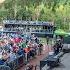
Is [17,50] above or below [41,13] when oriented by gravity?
above

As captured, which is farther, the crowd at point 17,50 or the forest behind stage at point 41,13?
the forest behind stage at point 41,13

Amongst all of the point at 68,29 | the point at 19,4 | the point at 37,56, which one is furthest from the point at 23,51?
the point at 19,4

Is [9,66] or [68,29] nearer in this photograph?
[9,66]

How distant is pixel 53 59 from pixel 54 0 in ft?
161

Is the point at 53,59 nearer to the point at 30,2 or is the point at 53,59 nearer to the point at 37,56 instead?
the point at 37,56

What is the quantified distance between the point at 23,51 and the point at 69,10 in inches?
1398

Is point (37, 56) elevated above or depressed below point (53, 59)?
below

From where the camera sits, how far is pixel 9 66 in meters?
23.1

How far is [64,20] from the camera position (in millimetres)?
60250

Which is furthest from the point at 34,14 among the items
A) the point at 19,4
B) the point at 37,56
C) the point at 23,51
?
the point at 23,51

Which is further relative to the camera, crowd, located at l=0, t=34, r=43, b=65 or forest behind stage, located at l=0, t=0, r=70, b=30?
forest behind stage, located at l=0, t=0, r=70, b=30

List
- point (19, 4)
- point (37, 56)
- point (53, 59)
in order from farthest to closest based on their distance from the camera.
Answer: point (19, 4) → point (37, 56) → point (53, 59)

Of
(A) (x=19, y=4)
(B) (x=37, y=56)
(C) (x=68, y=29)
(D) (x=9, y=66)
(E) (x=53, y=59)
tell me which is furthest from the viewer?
(A) (x=19, y=4)

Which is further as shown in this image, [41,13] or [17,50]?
[41,13]
